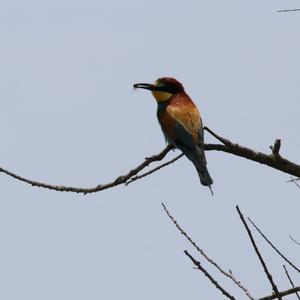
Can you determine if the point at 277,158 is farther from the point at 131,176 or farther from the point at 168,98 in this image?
the point at 168,98

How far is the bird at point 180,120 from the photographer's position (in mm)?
5797

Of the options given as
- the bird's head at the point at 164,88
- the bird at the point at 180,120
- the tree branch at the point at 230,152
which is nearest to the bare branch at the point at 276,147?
the tree branch at the point at 230,152

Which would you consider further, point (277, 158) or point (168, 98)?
point (168, 98)

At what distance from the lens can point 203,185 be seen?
563 cm

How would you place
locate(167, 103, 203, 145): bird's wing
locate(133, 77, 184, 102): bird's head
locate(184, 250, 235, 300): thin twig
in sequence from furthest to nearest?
locate(133, 77, 184, 102): bird's head
locate(167, 103, 203, 145): bird's wing
locate(184, 250, 235, 300): thin twig

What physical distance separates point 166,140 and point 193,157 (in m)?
0.65

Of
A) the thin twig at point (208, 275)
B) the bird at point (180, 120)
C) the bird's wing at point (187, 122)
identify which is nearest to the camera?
the thin twig at point (208, 275)

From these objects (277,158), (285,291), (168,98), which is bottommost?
(285,291)

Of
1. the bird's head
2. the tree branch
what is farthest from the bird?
the tree branch

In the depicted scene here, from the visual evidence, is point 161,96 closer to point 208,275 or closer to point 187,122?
point 187,122

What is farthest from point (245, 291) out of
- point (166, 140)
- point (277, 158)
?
point (166, 140)

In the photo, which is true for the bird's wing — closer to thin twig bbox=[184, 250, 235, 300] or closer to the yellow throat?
the yellow throat

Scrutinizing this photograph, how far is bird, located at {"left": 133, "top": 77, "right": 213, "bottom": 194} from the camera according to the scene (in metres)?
5.80

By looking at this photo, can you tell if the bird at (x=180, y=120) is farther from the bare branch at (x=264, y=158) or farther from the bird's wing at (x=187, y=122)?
the bare branch at (x=264, y=158)
